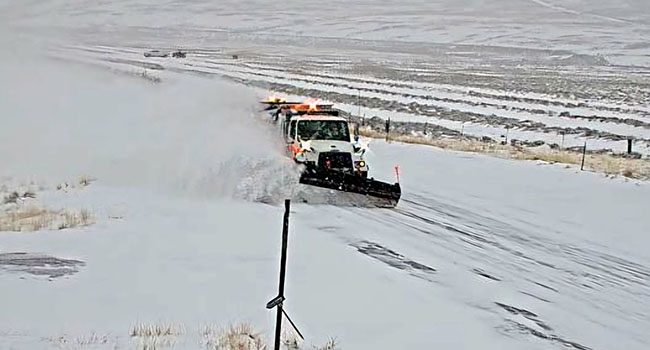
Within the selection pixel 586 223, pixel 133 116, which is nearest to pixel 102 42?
pixel 133 116

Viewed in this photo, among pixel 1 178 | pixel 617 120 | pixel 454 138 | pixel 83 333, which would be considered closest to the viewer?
pixel 83 333

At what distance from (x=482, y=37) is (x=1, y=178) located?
145 meters

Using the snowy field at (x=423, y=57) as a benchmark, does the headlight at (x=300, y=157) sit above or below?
below

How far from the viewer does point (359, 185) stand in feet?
63.7

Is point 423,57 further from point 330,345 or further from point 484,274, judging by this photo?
point 330,345

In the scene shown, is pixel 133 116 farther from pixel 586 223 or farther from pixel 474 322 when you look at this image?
pixel 474 322

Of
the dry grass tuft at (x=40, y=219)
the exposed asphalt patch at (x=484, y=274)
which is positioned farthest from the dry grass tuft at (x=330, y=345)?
the dry grass tuft at (x=40, y=219)

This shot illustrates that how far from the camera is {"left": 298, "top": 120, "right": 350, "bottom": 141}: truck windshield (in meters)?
21.7

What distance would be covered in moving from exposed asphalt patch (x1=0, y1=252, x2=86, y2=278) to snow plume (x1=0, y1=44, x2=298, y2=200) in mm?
7329

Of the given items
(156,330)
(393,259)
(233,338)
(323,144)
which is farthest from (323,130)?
(233,338)

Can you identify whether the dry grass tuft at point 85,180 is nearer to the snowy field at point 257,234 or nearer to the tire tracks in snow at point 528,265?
the snowy field at point 257,234

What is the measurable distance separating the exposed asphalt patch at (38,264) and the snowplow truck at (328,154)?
25.2 ft

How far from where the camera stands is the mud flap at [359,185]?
63.4 feet

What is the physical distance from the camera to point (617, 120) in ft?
149
